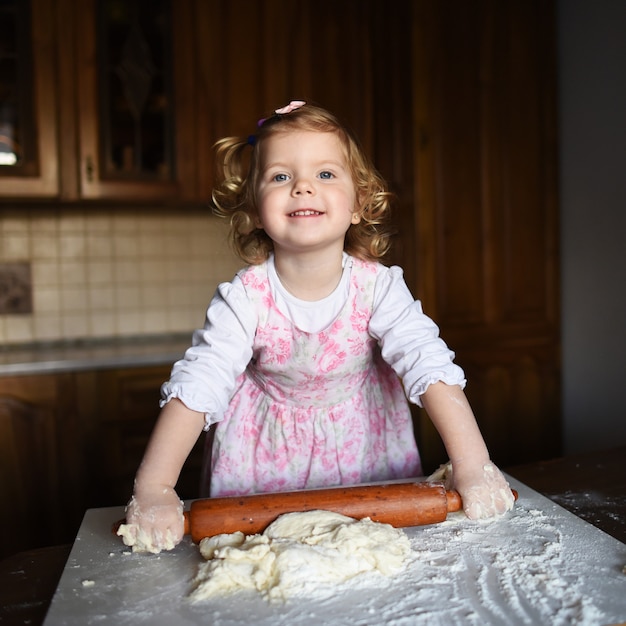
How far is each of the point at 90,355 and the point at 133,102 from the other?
870 mm

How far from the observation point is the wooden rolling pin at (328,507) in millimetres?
728

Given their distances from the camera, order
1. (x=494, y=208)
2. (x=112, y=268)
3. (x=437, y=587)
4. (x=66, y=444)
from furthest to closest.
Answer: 1. (x=112, y=268)
2. (x=494, y=208)
3. (x=66, y=444)
4. (x=437, y=587)

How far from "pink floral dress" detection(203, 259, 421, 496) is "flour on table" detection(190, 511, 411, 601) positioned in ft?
1.16

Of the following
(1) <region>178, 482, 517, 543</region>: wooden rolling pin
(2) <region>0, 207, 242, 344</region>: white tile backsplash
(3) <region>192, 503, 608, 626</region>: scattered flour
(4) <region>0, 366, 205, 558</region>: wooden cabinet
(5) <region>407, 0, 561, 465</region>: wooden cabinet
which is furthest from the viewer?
(2) <region>0, 207, 242, 344</region>: white tile backsplash

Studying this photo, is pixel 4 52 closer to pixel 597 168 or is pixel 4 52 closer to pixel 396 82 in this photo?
pixel 396 82

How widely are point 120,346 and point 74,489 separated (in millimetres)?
545

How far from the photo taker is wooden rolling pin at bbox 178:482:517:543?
2.39ft

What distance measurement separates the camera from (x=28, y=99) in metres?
2.16

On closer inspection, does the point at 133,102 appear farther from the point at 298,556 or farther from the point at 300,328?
the point at 298,556

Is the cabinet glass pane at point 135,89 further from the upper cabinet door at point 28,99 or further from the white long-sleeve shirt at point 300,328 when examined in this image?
the white long-sleeve shirt at point 300,328

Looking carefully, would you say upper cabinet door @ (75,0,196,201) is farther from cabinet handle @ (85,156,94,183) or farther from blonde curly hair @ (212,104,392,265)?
blonde curly hair @ (212,104,392,265)

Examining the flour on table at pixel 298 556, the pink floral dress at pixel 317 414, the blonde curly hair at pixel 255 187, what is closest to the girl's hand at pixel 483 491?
the flour on table at pixel 298 556

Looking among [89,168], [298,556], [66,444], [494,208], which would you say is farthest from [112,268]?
[298,556]

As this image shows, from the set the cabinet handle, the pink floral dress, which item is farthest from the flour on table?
the cabinet handle
